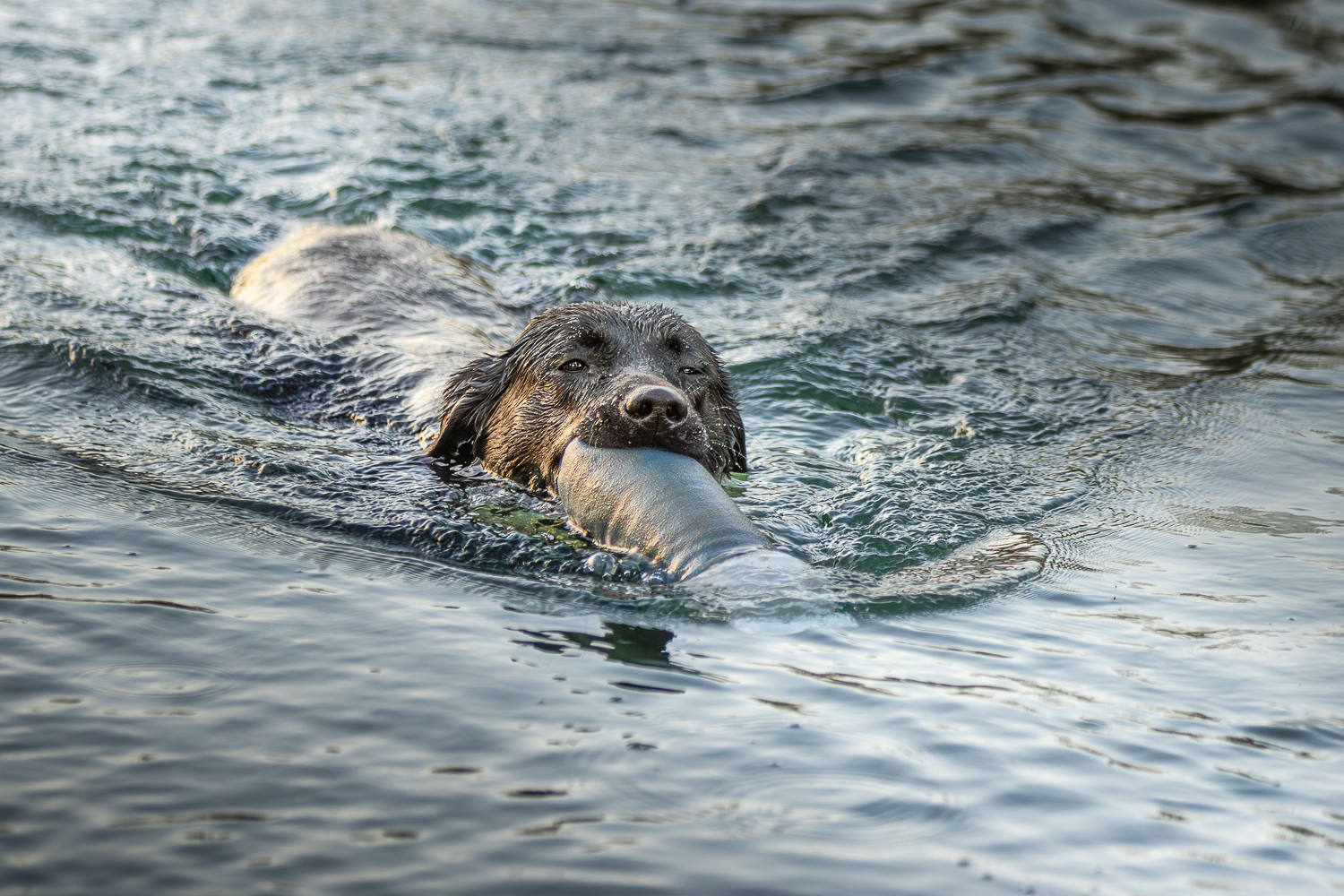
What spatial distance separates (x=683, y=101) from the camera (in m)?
14.0

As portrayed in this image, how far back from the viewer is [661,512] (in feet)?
15.1

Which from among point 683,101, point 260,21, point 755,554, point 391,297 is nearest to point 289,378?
point 391,297

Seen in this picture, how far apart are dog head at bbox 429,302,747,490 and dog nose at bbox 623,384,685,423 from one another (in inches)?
6.1

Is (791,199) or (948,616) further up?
(791,199)

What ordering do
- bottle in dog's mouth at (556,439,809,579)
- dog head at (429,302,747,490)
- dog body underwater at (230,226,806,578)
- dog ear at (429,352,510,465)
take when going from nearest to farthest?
bottle in dog's mouth at (556,439,809,579) → dog body underwater at (230,226,806,578) → dog head at (429,302,747,490) → dog ear at (429,352,510,465)

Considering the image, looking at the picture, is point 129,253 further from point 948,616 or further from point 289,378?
point 948,616

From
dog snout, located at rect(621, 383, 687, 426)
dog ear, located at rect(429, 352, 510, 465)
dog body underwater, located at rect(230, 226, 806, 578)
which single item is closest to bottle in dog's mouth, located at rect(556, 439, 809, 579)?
dog body underwater, located at rect(230, 226, 806, 578)

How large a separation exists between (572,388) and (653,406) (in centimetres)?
82

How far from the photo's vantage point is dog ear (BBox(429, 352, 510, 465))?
20.0ft

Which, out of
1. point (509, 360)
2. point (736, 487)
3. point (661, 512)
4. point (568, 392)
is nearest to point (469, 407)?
point (509, 360)

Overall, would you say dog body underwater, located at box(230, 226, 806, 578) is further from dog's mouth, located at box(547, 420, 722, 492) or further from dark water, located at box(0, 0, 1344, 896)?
dark water, located at box(0, 0, 1344, 896)

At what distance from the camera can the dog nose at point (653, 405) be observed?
4926 mm

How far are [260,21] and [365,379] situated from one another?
10170 millimetres

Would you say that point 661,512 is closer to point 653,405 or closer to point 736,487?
point 653,405
